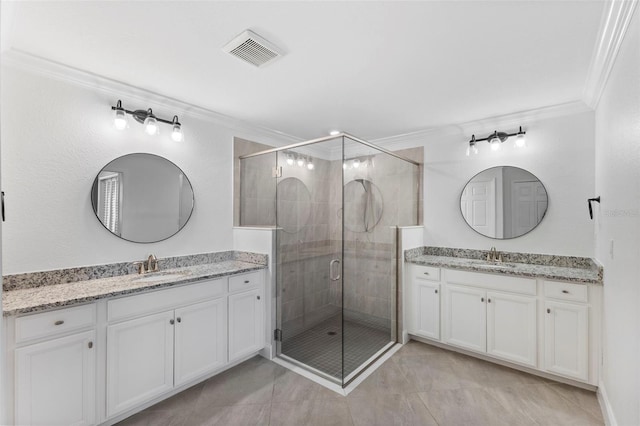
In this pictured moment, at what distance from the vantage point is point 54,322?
5.78 feet

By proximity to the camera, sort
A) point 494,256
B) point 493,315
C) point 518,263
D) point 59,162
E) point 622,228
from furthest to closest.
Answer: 1. point 494,256
2. point 518,263
3. point 493,315
4. point 59,162
5. point 622,228

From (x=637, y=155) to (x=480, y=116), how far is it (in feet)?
6.22

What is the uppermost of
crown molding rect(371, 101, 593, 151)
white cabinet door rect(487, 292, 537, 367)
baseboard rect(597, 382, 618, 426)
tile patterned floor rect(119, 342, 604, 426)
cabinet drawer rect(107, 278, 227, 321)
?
crown molding rect(371, 101, 593, 151)

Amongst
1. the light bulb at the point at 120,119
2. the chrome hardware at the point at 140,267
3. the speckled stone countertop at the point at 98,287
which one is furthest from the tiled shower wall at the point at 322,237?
the light bulb at the point at 120,119

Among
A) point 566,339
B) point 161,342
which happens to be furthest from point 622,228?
point 161,342

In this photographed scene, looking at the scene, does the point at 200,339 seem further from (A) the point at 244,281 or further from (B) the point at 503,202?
(B) the point at 503,202

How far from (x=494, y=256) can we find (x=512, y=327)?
765 millimetres

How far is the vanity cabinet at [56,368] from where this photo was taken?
5.43ft

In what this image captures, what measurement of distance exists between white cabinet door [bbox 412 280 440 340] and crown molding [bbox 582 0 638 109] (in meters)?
2.15

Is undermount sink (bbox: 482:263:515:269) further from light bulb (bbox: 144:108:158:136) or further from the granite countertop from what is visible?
light bulb (bbox: 144:108:158:136)

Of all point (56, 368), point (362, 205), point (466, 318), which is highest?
point (362, 205)

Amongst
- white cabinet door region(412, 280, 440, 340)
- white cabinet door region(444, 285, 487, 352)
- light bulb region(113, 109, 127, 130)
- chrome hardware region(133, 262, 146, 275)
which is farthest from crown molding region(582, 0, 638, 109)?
chrome hardware region(133, 262, 146, 275)

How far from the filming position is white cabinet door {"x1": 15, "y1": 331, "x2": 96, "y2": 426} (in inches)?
65.2

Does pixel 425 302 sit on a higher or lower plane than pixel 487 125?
lower
